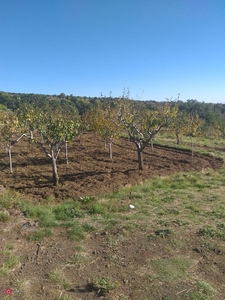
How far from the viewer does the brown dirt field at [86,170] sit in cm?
1277

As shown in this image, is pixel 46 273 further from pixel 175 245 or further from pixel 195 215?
pixel 195 215

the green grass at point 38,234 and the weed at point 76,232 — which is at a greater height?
the green grass at point 38,234

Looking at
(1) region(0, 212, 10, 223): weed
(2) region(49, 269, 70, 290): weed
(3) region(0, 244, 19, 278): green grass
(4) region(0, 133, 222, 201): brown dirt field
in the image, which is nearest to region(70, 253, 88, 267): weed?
(2) region(49, 269, 70, 290): weed

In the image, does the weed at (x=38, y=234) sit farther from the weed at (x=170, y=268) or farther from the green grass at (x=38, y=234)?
the weed at (x=170, y=268)

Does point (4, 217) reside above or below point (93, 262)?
above

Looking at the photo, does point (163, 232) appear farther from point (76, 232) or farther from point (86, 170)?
point (86, 170)

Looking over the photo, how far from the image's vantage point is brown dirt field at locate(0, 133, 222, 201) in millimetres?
12766

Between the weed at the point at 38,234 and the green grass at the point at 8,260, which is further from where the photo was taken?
the weed at the point at 38,234

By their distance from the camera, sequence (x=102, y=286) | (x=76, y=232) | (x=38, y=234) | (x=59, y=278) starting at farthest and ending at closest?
(x=76, y=232)
(x=38, y=234)
(x=59, y=278)
(x=102, y=286)

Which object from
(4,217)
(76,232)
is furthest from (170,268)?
(4,217)

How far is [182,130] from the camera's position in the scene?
30.2 m

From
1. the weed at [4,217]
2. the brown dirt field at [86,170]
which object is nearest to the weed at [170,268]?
the weed at [4,217]

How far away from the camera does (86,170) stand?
1694cm

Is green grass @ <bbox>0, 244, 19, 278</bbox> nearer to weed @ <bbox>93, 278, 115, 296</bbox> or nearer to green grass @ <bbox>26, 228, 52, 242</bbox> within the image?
green grass @ <bbox>26, 228, 52, 242</bbox>
